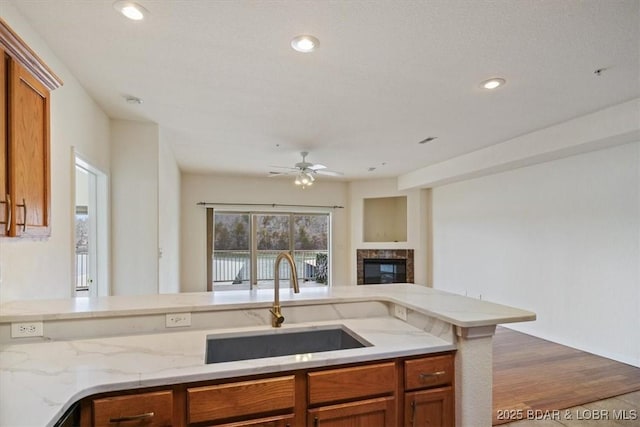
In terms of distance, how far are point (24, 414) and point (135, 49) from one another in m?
2.05

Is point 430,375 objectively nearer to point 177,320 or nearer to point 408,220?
point 177,320

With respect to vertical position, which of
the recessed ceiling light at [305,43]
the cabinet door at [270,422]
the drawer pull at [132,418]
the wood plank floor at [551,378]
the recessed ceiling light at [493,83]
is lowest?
the wood plank floor at [551,378]

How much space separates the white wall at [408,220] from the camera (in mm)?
6953

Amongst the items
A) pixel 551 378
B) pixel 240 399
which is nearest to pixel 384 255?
pixel 551 378

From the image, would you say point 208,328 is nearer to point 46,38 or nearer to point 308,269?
point 46,38

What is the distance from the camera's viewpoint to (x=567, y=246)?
413 centimetres

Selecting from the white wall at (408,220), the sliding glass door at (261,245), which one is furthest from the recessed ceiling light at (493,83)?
the sliding glass door at (261,245)

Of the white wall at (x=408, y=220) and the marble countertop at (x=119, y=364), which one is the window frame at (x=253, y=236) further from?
the marble countertop at (x=119, y=364)

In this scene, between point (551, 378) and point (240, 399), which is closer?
point (240, 399)

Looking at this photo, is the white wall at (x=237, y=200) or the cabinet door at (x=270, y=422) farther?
the white wall at (x=237, y=200)

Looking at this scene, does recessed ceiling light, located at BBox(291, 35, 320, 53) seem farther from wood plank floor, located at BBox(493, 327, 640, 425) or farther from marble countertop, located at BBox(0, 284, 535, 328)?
wood plank floor, located at BBox(493, 327, 640, 425)

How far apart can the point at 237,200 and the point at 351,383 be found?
6.02 m

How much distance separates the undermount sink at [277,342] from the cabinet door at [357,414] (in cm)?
27

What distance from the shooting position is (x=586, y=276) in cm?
392
